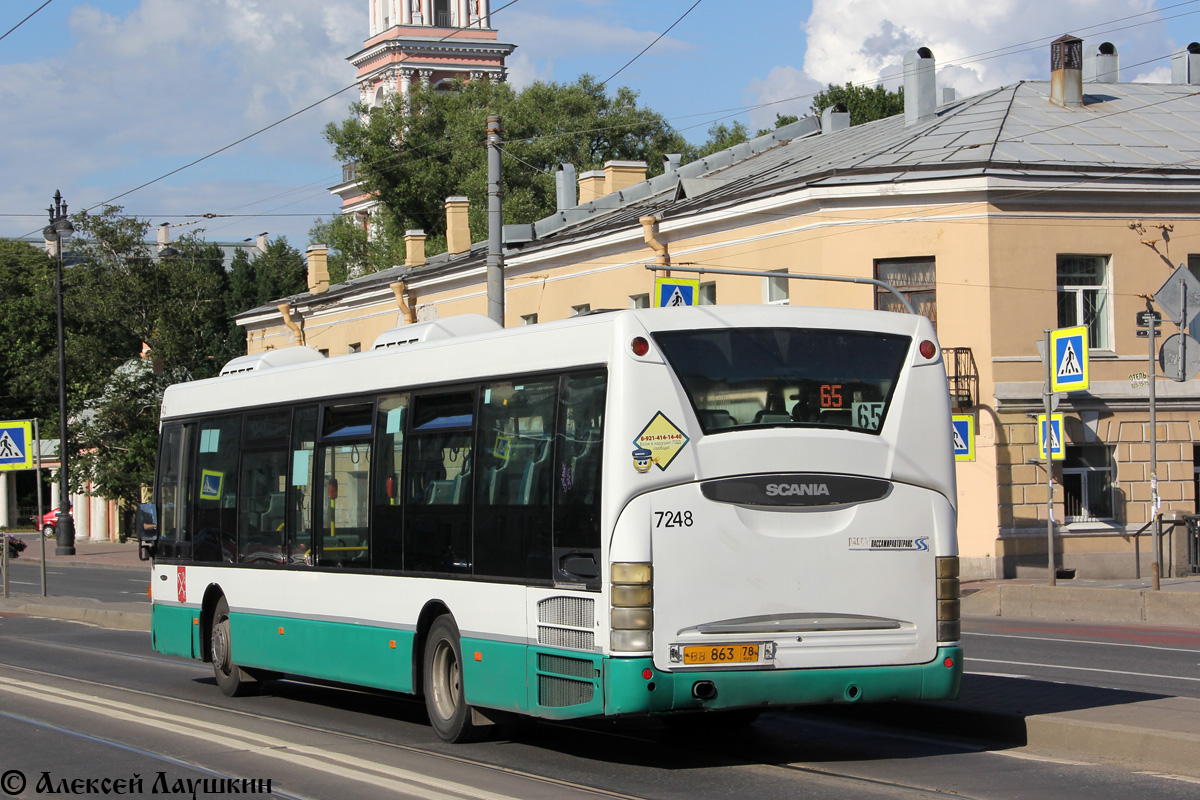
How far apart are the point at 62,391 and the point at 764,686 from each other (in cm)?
4505

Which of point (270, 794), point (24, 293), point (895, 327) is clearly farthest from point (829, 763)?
point (24, 293)

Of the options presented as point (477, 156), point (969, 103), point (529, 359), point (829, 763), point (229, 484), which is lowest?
point (829, 763)

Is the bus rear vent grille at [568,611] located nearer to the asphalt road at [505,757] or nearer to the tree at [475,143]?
the asphalt road at [505,757]

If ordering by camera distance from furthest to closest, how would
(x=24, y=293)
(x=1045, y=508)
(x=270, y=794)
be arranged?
(x=24, y=293) → (x=1045, y=508) → (x=270, y=794)

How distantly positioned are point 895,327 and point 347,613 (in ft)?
15.9

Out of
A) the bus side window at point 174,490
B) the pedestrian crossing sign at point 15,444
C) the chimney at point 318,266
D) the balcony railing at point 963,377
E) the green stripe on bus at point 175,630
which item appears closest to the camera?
the green stripe on bus at point 175,630

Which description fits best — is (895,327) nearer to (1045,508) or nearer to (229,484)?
(229,484)

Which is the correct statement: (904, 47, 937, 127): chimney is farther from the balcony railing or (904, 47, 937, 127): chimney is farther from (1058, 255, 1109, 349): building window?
the balcony railing

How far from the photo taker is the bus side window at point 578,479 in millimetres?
8578

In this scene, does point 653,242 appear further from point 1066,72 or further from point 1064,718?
point 1064,718

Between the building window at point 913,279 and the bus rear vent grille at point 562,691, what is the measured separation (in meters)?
20.2

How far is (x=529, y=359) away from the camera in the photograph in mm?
9461

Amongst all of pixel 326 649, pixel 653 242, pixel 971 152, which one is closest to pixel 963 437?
pixel 971 152

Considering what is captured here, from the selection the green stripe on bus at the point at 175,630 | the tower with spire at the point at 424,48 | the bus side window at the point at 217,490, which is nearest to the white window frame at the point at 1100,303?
the bus side window at the point at 217,490
